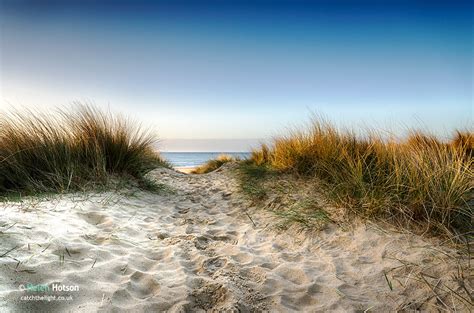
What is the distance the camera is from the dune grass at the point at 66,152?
13.5 ft

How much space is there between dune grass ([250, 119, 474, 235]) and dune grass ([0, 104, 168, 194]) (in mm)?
2946

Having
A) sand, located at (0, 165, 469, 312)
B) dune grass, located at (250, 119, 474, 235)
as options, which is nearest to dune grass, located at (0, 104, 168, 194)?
sand, located at (0, 165, 469, 312)

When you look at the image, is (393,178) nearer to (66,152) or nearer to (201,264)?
(201,264)

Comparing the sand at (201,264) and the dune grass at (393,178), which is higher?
the dune grass at (393,178)

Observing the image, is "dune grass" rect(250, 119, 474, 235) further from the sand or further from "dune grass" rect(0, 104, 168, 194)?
"dune grass" rect(0, 104, 168, 194)

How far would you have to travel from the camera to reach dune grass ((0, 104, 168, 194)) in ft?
13.5

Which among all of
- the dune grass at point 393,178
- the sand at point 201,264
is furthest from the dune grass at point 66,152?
the dune grass at point 393,178

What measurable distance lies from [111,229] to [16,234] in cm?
80

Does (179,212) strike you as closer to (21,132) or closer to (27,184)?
(27,184)

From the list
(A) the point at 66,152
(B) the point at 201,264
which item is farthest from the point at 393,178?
(A) the point at 66,152

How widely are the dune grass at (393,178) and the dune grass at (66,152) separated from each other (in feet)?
9.66

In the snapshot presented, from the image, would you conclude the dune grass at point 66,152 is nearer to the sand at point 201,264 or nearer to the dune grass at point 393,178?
the sand at point 201,264

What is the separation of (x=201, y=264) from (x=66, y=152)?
3356mm

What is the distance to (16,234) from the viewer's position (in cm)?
222
